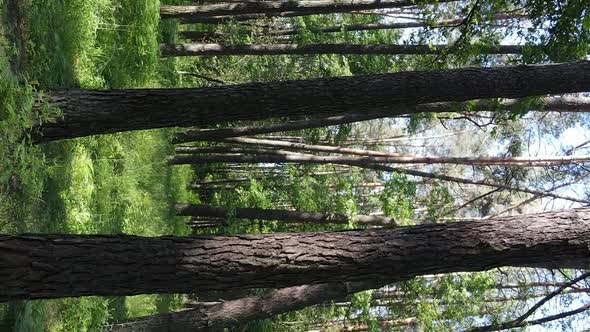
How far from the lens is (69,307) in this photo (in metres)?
8.29

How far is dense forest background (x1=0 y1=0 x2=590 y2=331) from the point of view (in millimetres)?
7086

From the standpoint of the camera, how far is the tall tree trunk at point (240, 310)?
29.7 ft

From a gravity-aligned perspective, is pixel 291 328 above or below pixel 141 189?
below

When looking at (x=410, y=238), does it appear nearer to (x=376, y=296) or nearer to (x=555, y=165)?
(x=555, y=165)

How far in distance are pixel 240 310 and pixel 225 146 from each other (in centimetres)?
843

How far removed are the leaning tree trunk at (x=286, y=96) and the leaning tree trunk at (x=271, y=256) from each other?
162 centimetres

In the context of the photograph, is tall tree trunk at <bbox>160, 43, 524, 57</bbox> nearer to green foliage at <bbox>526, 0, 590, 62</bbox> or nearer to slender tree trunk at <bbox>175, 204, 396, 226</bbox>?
Result: green foliage at <bbox>526, 0, 590, 62</bbox>

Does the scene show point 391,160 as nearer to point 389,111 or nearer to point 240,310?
point 389,111

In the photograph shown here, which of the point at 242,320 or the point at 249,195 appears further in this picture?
the point at 249,195

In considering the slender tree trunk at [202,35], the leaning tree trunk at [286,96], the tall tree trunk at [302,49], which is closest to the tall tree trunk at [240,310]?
the leaning tree trunk at [286,96]

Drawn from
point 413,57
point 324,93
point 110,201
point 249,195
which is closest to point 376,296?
point 249,195

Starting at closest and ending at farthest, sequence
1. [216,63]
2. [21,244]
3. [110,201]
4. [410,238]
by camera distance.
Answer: [21,244], [410,238], [110,201], [216,63]

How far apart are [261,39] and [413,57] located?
141 inches

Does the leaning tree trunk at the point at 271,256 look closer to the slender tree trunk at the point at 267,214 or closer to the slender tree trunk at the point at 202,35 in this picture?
the slender tree trunk at the point at 267,214
